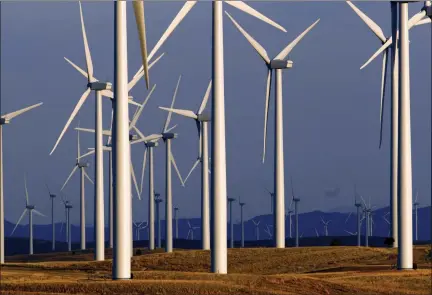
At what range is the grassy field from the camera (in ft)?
217

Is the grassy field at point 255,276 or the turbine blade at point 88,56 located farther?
the turbine blade at point 88,56

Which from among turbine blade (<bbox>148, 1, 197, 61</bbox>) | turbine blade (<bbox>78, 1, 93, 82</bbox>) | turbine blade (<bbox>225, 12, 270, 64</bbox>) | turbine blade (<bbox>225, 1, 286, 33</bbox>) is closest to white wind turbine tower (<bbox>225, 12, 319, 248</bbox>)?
turbine blade (<bbox>225, 12, 270, 64</bbox>)

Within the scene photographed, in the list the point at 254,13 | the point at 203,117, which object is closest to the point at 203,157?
the point at 203,117

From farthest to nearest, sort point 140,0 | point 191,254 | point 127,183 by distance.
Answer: point 191,254, point 127,183, point 140,0

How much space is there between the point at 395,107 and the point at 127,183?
38441 mm

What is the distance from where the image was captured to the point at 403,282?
75.3 m

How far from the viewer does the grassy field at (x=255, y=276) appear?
2608 inches

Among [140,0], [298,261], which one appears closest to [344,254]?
[298,261]

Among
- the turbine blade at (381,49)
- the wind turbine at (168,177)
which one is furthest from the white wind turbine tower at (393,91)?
the wind turbine at (168,177)

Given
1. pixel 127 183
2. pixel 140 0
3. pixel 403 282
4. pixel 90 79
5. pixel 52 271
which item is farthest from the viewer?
pixel 90 79

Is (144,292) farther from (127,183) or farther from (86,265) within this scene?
(86,265)

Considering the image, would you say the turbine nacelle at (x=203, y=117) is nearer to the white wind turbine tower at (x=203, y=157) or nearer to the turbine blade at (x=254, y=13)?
the white wind turbine tower at (x=203, y=157)

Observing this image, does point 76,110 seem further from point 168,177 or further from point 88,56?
point 168,177

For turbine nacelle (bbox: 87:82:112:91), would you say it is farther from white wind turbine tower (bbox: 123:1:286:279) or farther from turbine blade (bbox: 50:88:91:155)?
white wind turbine tower (bbox: 123:1:286:279)
